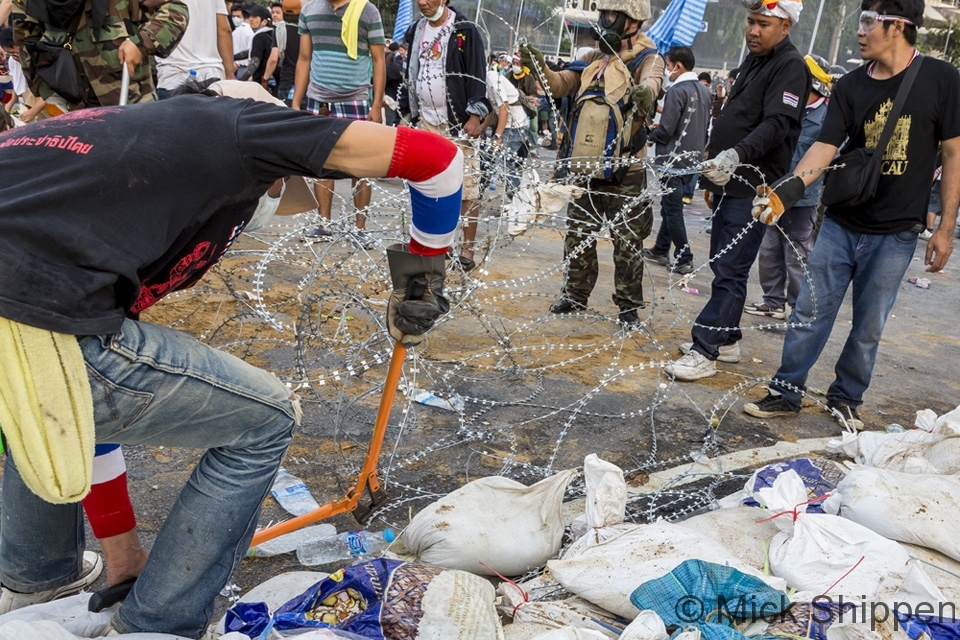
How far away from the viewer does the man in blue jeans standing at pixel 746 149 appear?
173 inches

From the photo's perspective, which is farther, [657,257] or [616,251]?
[657,257]

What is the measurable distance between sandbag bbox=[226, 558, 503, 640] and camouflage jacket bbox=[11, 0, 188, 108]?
3.68 m

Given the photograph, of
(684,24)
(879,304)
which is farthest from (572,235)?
(684,24)

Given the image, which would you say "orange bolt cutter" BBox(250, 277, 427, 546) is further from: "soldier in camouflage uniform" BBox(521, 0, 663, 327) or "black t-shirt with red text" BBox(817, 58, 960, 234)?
"black t-shirt with red text" BBox(817, 58, 960, 234)

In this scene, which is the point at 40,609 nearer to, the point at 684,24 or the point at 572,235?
the point at 572,235

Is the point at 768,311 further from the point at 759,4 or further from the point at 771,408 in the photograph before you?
the point at 759,4

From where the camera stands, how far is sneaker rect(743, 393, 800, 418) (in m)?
4.18

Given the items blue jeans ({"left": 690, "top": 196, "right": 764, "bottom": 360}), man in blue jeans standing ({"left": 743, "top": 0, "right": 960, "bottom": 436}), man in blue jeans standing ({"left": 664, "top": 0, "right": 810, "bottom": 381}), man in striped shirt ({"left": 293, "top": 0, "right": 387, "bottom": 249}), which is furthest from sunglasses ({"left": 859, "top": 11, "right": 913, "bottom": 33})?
man in striped shirt ({"left": 293, "top": 0, "right": 387, "bottom": 249})

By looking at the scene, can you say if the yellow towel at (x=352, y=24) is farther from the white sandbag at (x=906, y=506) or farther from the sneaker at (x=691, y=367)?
the white sandbag at (x=906, y=506)

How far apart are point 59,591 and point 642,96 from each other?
13.0 ft

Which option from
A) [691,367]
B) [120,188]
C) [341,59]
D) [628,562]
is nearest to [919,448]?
[628,562]

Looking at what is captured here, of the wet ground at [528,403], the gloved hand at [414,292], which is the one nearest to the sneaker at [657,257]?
the wet ground at [528,403]

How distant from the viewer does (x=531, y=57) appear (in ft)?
16.4

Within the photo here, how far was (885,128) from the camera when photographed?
381 cm
